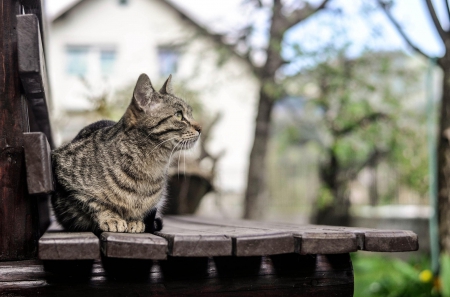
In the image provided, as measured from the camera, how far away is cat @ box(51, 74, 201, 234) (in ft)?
7.61

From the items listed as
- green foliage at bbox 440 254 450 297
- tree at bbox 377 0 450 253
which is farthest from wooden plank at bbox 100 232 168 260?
tree at bbox 377 0 450 253

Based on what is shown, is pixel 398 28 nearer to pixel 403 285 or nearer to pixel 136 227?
pixel 403 285

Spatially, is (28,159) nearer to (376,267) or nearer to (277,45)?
(277,45)

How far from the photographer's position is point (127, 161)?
2404mm

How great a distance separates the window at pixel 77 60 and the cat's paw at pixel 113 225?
46.9 ft

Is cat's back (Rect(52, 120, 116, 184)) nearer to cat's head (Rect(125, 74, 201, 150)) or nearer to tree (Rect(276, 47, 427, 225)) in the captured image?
cat's head (Rect(125, 74, 201, 150))

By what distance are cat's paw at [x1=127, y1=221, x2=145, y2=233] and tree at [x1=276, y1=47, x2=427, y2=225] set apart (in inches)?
163

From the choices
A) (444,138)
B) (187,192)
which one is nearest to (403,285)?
(444,138)

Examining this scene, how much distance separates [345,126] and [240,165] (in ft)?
33.0

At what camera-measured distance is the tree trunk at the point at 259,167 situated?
22.5ft

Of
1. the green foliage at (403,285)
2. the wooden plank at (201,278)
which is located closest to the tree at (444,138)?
the green foliage at (403,285)

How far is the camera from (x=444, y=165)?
5.04 meters

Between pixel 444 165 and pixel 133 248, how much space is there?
4044mm

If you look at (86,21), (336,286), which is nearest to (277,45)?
(336,286)
